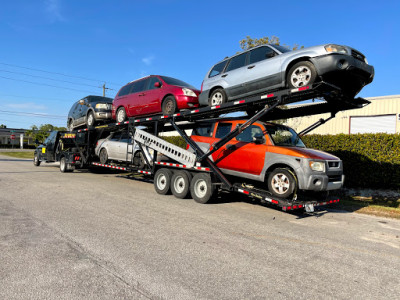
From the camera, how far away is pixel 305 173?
5.79 meters

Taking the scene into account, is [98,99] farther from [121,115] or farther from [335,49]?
[335,49]

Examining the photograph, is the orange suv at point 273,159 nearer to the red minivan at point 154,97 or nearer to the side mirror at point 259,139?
the side mirror at point 259,139

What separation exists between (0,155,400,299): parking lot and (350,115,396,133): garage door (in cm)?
1316

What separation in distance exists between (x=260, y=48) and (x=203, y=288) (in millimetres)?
5881

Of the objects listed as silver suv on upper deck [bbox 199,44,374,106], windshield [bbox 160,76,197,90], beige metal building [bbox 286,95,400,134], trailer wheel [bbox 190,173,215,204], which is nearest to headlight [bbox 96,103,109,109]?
windshield [bbox 160,76,197,90]

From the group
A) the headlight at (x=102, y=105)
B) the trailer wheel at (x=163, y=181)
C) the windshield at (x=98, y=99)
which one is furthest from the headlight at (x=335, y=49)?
the windshield at (x=98, y=99)

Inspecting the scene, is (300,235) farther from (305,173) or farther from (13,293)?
(13,293)

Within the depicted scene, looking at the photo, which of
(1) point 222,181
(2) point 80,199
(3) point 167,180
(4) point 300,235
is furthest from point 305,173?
(2) point 80,199

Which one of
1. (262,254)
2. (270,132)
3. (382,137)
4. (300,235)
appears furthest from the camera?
(382,137)

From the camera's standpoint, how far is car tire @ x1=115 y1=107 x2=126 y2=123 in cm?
1097

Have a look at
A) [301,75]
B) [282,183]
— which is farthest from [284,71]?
[282,183]

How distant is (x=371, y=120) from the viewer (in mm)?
17969

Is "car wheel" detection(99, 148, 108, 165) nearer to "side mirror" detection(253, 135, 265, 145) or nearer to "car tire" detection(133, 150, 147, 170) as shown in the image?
"car tire" detection(133, 150, 147, 170)

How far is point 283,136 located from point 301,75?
1606mm
